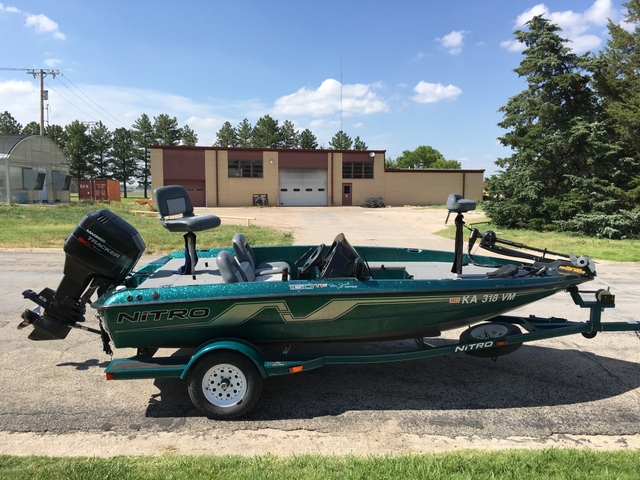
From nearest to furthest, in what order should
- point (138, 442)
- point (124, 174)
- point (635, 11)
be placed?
point (138, 442), point (635, 11), point (124, 174)

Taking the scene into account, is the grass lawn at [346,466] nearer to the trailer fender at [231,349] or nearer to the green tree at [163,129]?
the trailer fender at [231,349]

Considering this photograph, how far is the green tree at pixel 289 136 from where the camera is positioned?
287ft

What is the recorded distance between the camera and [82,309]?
13.9 ft

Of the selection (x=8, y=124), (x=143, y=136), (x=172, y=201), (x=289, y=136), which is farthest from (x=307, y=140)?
(x=172, y=201)

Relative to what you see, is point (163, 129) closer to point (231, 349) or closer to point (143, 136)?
point (143, 136)

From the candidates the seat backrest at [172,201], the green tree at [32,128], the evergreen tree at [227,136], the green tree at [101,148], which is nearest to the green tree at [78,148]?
the green tree at [101,148]

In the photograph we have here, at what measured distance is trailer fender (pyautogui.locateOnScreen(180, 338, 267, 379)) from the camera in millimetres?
3664

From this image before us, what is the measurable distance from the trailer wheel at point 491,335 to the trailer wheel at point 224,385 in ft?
6.17

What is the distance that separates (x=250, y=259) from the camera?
16.4 ft

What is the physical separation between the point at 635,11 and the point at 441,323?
20.3 meters

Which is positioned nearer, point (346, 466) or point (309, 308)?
point (346, 466)

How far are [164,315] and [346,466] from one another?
5.73ft

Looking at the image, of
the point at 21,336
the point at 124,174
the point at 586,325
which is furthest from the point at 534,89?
the point at 124,174

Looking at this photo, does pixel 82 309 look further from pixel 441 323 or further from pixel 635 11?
pixel 635 11
